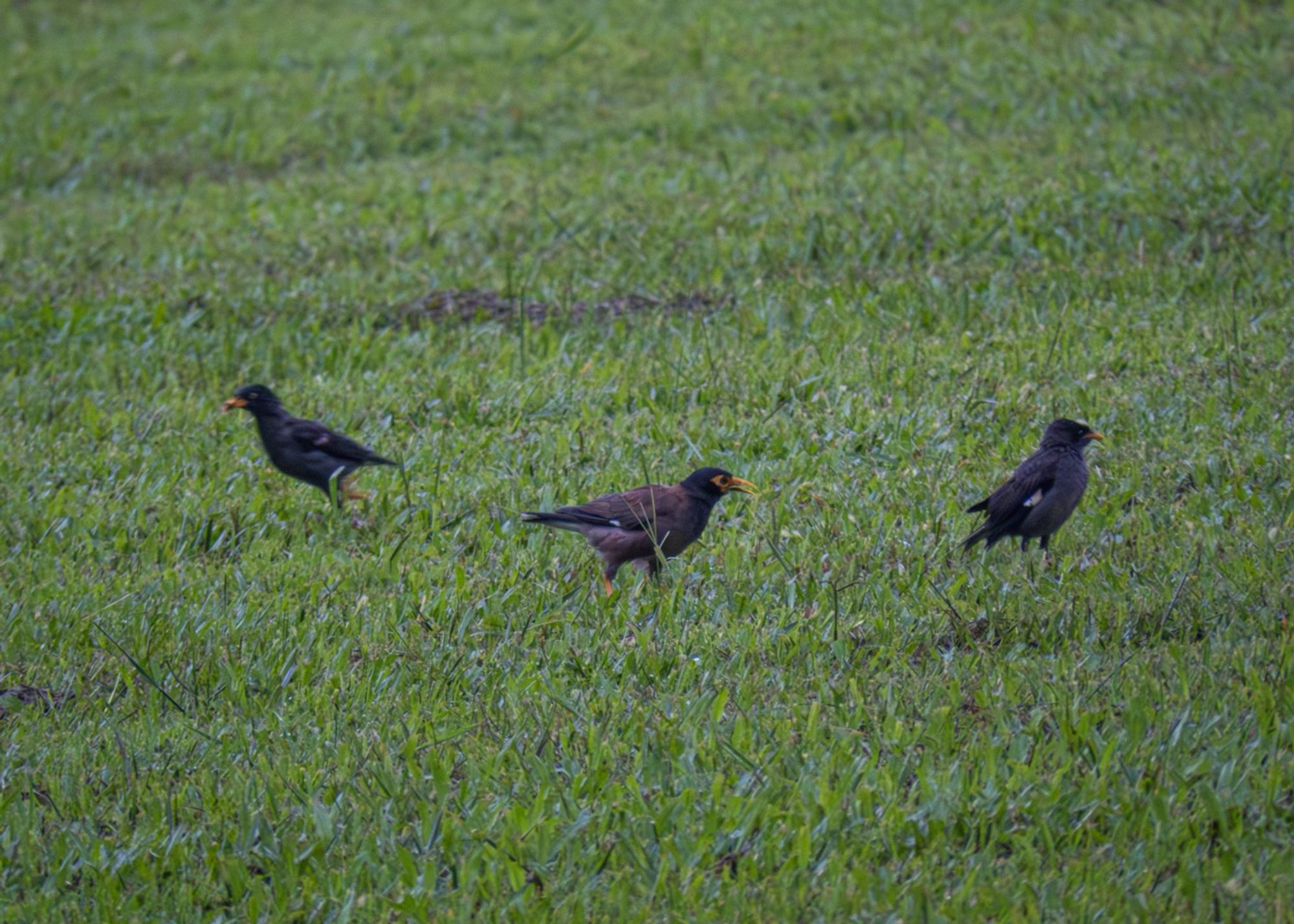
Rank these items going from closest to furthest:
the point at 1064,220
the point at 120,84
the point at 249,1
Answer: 1. the point at 1064,220
2. the point at 120,84
3. the point at 249,1

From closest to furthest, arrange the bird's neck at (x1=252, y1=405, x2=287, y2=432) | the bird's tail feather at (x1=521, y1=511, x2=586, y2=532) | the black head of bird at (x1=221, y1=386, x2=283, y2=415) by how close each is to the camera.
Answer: the bird's tail feather at (x1=521, y1=511, x2=586, y2=532) → the bird's neck at (x1=252, y1=405, x2=287, y2=432) → the black head of bird at (x1=221, y1=386, x2=283, y2=415)

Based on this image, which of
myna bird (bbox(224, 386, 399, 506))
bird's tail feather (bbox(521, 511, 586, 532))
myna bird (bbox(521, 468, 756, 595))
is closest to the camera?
myna bird (bbox(521, 468, 756, 595))

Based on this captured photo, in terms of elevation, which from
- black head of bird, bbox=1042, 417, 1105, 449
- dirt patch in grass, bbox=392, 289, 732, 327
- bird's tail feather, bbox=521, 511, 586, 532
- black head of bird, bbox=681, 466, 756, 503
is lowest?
dirt patch in grass, bbox=392, 289, 732, 327

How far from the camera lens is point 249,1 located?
20.3 metres

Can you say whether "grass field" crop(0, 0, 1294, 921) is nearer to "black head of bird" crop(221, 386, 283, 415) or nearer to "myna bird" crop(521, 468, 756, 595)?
"myna bird" crop(521, 468, 756, 595)

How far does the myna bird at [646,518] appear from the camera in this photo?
6.79m

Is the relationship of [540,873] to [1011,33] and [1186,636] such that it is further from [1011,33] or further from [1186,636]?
[1011,33]

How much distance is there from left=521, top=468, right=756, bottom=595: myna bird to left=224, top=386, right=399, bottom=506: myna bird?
1.36 m

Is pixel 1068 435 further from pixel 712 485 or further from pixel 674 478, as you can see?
pixel 674 478

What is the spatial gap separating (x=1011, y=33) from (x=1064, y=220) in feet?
17.9

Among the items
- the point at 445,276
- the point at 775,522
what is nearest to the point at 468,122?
the point at 445,276

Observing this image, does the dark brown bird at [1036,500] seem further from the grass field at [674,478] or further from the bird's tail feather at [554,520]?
the bird's tail feather at [554,520]

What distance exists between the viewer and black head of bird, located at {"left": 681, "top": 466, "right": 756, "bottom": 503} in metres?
7.02

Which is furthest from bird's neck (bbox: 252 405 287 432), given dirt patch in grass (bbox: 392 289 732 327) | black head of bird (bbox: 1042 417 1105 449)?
black head of bird (bbox: 1042 417 1105 449)
